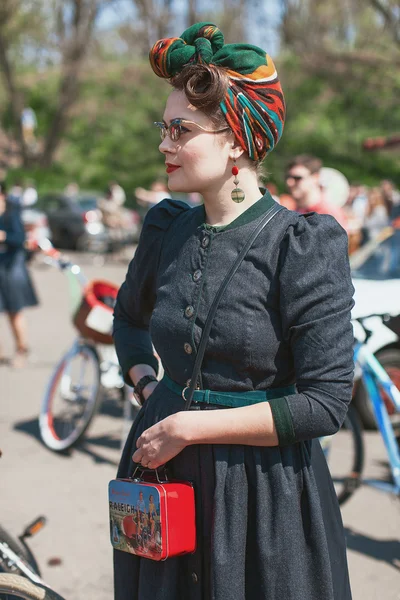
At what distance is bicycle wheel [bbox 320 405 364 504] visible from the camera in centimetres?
477

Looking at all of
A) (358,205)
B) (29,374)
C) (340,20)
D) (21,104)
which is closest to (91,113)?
(21,104)

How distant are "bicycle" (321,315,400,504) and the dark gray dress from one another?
1932mm

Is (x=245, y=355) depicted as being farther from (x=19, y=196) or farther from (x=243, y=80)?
(x=19, y=196)

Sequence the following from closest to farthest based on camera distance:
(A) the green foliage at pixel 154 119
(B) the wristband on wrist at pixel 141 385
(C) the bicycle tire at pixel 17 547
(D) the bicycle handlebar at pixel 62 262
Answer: (B) the wristband on wrist at pixel 141 385
(C) the bicycle tire at pixel 17 547
(D) the bicycle handlebar at pixel 62 262
(A) the green foliage at pixel 154 119

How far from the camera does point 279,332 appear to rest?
76.7 inches

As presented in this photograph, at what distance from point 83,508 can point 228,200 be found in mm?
3259

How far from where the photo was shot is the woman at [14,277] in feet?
28.7

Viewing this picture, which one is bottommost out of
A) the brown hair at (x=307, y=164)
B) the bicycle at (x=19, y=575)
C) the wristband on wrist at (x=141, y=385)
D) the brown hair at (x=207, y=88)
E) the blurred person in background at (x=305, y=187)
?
the bicycle at (x=19, y=575)

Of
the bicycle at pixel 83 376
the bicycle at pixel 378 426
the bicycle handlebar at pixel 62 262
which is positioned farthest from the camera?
the bicycle handlebar at pixel 62 262

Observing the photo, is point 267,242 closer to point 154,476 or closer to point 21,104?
point 154,476

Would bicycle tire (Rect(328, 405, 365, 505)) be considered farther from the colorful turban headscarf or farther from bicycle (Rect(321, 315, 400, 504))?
the colorful turban headscarf

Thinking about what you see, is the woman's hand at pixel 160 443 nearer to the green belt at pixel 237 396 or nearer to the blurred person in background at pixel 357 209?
the green belt at pixel 237 396

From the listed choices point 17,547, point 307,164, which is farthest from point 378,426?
point 307,164

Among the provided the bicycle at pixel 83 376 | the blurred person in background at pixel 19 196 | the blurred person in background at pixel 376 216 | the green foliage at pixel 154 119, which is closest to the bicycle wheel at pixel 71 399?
the bicycle at pixel 83 376
